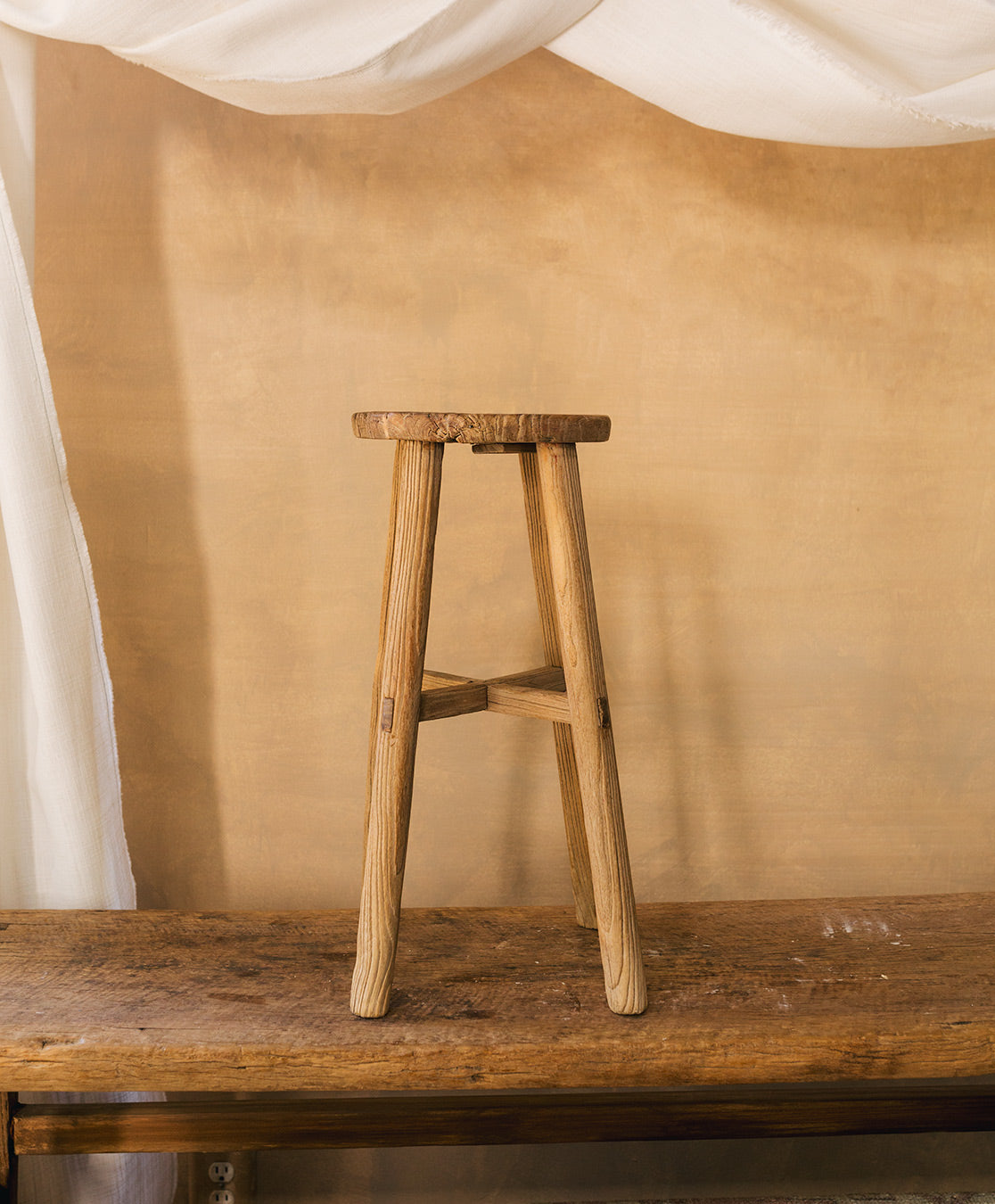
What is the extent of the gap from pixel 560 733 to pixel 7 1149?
93cm

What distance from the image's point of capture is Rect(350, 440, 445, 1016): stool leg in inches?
41.3

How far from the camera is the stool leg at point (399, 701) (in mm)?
1050

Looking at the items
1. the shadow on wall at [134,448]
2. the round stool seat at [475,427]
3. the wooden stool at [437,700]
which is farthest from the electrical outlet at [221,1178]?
the round stool seat at [475,427]

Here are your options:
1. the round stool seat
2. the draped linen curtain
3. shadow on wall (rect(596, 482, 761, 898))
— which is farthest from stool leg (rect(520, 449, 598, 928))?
the draped linen curtain

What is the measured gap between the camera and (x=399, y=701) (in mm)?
1050

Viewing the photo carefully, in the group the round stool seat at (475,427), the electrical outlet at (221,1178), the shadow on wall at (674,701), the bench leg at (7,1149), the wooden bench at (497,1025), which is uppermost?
the round stool seat at (475,427)

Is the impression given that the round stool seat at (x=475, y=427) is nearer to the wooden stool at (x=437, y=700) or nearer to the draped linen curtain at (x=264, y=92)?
the wooden stool at (x=437, y=700)

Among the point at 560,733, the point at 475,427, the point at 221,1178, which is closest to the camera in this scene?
the point at 475,427

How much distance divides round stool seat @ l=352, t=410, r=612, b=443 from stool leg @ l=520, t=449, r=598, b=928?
0.18m

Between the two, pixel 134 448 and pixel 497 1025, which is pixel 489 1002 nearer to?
pixel 497 1025

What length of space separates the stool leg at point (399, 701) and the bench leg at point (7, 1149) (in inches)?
24.4

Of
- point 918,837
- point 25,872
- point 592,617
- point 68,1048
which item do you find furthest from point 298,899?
point 918,837

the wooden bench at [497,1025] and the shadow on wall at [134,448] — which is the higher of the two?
the shadow on wall at [134,448]

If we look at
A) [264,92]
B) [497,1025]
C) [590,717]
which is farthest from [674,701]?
[264,92]
